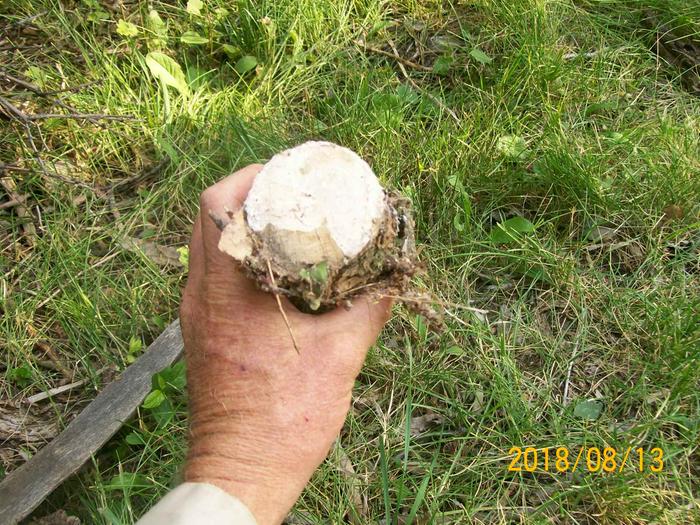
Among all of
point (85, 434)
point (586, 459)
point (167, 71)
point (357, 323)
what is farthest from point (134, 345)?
point (586, 459)

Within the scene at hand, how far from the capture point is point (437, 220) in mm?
2375

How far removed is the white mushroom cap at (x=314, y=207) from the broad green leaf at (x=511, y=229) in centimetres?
109

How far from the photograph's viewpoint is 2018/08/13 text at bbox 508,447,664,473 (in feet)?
6.14

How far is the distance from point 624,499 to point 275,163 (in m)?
1.41

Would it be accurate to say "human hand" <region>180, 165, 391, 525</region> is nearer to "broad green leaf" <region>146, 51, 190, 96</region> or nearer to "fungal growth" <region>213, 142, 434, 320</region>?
"fungal growth" <region>213, 142, 434, 320</region>

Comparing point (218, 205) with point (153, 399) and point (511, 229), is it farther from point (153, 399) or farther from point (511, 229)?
point (511, 229)

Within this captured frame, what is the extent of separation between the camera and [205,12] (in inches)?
111

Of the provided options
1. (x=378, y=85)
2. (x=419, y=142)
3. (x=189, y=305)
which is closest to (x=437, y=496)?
(x=189, y=305)

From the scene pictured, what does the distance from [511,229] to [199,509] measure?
5.19ft

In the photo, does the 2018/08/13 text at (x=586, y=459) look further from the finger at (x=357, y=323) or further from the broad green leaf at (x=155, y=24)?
the broad green leaf at (x=155, y=24)

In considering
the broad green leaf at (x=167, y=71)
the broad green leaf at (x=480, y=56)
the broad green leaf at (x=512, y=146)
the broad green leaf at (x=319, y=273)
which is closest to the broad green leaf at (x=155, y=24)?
the broad green leaf at (x=167, y=71)

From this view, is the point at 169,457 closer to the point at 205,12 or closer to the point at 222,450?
the point at 222,450

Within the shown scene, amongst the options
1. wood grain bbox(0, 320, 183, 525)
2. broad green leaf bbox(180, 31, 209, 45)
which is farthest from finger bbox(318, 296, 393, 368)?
broad green leaf bbox(180, 31, 209, 45)

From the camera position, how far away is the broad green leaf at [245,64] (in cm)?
273
